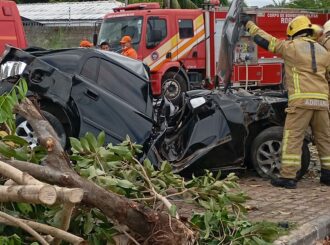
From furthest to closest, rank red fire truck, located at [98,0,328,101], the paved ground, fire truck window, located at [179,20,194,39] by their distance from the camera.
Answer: fire truck window, located at [179,20,194,39] < red fire truck, located at [98,0,328,101] < the paved ground

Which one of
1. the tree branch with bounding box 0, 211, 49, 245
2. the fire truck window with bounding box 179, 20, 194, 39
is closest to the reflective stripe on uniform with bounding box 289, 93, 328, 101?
the tree branch with bounding box 0, 211, 49, 245

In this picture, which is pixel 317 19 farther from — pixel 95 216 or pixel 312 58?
pixel 95 216

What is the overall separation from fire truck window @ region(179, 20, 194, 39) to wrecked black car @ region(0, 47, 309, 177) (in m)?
10.3

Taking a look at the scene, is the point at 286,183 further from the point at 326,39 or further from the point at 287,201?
the point at 326,39

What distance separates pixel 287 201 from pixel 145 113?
5.99 feet

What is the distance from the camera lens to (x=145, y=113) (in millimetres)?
7207

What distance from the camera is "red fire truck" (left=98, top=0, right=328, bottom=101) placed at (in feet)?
57.1

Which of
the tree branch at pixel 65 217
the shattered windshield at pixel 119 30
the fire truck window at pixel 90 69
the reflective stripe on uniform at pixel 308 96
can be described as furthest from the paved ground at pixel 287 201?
the shattered windshield at pixel 119 30

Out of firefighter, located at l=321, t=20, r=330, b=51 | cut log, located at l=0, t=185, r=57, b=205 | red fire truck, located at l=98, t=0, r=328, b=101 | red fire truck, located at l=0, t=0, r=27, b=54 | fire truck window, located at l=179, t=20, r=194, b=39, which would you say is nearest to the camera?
cut log, located at l=0, t=185, r=57, b=205

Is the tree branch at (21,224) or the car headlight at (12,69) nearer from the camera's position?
the tree branch at (21,224)

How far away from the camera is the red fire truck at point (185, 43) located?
17391 millimetres

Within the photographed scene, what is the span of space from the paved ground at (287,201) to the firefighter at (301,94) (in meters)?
0.22

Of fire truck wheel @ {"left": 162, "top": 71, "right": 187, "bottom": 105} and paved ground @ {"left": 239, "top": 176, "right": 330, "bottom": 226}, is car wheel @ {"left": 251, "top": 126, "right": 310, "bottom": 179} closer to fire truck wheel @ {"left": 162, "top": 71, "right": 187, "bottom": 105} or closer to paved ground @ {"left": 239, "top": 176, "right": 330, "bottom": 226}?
paved ground @ {"left": 239, "top": 176, "right": 330, "bottom": 226}

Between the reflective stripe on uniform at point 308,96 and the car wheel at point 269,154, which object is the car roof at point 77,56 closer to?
the car wheel at point 269,154
